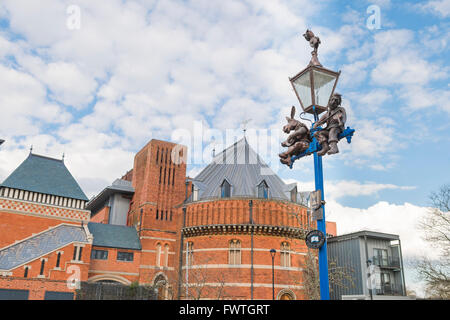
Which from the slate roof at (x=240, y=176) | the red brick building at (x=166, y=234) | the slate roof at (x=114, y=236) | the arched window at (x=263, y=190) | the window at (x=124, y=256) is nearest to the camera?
the red brick building at (x=166, y=234)

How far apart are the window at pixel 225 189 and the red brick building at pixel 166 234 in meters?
0.11

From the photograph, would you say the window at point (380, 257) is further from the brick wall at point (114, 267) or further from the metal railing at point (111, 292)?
the brick wall at point (114, 267)

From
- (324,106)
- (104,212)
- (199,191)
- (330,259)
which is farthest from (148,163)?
(324,106)

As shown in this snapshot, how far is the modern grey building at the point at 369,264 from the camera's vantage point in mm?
37781

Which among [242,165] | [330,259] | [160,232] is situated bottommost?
[330,259]

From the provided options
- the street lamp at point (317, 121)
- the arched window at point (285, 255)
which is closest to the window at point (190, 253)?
the arched window at point (285, 255)

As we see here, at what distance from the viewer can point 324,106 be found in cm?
763

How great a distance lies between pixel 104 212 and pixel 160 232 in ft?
38.4

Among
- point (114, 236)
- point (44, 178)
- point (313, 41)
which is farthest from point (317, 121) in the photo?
point (44, 178)

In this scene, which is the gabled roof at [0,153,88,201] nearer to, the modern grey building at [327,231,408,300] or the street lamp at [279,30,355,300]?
the modern grey building at [327,231,408,300]

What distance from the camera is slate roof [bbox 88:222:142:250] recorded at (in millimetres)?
41031

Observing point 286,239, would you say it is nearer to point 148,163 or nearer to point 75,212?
point 148,163

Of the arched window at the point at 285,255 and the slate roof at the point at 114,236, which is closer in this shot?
the arched window at the point at 285,255
